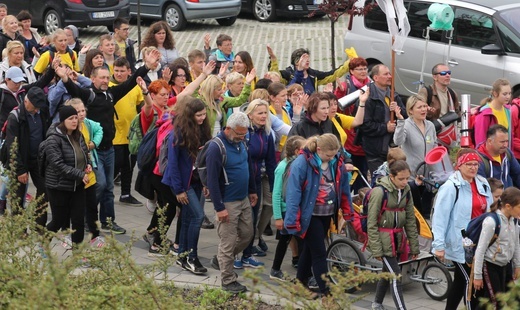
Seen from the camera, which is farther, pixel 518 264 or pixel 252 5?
pixel 252 5

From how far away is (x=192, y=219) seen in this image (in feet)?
31.8

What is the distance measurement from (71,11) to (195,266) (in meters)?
13.5

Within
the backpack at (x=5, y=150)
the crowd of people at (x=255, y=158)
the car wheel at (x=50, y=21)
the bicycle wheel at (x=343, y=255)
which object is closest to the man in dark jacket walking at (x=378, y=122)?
the crowd of people at (x=255, y=158)

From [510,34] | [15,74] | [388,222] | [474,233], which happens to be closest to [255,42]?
[510,34]

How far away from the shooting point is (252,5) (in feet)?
82.9

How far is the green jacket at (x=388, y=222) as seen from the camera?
28.6 ft

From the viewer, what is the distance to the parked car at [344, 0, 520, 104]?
14.6 metres

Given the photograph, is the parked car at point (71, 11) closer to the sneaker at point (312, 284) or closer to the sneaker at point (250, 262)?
the sneaker at point (250, 262)

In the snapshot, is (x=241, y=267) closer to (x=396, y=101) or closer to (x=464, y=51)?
(x=396, y=101)

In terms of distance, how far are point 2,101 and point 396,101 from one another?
4454 millimetres

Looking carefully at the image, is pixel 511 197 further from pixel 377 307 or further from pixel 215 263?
pixel 215 263

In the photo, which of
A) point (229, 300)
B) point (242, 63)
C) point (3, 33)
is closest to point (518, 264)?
point (229, 300)

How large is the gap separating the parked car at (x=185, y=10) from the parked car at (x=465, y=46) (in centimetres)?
758

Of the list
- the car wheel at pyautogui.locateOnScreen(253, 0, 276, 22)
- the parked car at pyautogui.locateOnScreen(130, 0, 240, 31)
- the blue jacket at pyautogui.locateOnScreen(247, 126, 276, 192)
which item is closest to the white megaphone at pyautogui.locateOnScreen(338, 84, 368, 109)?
the blue jacket at pyautogui.locateOnScreen(247, 126, 276, 192)
